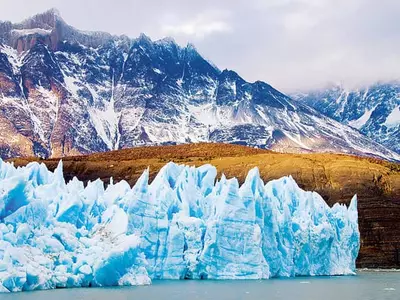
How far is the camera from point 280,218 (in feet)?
159

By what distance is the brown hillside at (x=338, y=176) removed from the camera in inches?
3526

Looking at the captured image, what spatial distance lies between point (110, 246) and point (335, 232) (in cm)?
2187

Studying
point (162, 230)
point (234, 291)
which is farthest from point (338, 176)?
point (234, 291)

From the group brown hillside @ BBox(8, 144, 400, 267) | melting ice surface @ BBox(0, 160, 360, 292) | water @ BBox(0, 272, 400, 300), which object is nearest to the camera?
water @ BBox(0, 272, 400, 300)

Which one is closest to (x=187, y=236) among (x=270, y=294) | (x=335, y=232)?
(x=270, y=294)

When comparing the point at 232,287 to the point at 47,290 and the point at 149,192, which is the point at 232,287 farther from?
the point at 47,290

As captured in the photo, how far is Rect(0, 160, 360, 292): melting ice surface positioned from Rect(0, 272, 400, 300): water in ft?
3.44

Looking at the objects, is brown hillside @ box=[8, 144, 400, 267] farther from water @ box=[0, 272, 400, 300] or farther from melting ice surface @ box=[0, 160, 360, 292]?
water @ box=[0, 272, 400, 300]

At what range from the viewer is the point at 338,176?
Answer: 9906cm

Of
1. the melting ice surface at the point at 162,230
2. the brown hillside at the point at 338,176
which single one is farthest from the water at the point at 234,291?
the brown hillside at the point at 338,176

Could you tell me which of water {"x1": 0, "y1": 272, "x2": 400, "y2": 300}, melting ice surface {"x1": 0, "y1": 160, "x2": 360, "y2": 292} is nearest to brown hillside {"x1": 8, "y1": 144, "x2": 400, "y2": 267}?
melting ice surface {"x1": 0, "y1": 160, "x2": 360, "y2": 292}

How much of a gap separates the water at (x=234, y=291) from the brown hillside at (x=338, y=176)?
1687 inches

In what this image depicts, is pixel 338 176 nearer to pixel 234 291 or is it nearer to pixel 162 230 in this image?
pixel 162 230

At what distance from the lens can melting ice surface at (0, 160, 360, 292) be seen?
3481 cm
